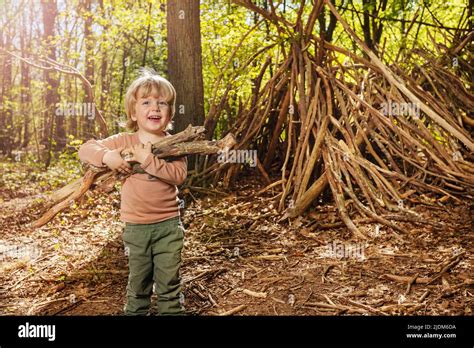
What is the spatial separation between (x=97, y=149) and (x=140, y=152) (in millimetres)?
172

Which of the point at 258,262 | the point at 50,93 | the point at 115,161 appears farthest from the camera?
the point at 50,93

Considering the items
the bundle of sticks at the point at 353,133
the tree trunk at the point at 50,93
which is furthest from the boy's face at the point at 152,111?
the tree trunk at the point at 50,93

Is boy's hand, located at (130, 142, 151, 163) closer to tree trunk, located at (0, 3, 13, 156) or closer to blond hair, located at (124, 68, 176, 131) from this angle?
blond hair, located at (124, 68, 176, 131)

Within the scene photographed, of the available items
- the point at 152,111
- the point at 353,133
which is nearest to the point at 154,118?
the point at 152,111

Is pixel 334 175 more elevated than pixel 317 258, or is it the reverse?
pixel 334 175

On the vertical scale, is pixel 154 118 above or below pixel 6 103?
below

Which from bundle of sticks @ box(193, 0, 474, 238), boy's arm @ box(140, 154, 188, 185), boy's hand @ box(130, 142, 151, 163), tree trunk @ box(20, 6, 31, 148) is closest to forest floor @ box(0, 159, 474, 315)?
bundle of sticks @ box(193, 0, 474, 238)

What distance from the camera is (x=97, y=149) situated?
5.95 ft

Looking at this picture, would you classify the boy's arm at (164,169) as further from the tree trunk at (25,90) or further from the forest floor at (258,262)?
the tree trunk at (25,90)

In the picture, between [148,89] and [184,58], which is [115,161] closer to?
[148,89]

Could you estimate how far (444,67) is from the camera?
3.71m
